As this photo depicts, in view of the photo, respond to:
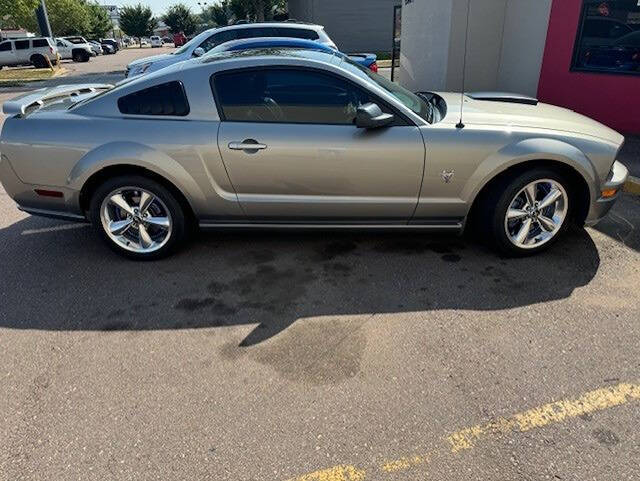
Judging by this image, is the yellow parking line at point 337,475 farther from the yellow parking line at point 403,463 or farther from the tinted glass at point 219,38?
the tinted glass at point 219,38

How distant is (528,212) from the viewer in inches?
144

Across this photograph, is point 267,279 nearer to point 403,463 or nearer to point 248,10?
point 403,463

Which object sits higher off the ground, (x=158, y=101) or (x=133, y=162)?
(x=158, y=101)

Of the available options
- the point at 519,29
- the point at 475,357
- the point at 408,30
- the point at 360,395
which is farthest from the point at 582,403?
the point at 408,30

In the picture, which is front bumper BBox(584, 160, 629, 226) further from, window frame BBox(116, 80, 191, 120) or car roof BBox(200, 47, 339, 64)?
window frame BBox(116, 80, 191, 120)

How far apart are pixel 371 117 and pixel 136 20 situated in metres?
76.5

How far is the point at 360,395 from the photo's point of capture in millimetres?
2469

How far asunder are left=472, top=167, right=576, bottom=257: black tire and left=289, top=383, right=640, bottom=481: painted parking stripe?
144 cm

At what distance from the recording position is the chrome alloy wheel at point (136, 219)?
372 centimetres

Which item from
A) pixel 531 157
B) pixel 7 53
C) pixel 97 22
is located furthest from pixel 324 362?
pixel 97 22

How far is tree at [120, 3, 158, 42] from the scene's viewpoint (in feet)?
222

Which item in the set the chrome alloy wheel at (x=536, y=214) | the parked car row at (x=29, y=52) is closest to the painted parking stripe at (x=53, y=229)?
the chrome alloy wheel at (x=536, y=214)

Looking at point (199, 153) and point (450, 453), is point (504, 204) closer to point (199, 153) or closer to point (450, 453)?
point (450, 453)

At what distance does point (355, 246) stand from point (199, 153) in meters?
1.49
